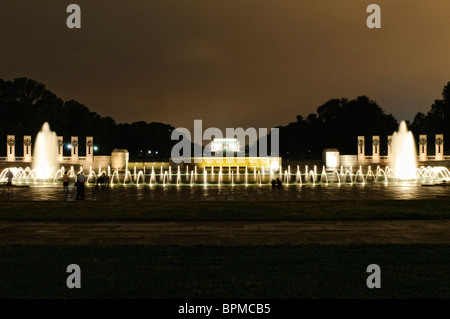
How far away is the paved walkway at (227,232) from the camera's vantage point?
35.6 feet

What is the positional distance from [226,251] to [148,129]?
429ft

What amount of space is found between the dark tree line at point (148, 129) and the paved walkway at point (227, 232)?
67.2m

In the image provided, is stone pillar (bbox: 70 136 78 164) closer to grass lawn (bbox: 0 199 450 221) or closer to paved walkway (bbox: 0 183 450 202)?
paved walkway (bbox: 0 183 450 202)

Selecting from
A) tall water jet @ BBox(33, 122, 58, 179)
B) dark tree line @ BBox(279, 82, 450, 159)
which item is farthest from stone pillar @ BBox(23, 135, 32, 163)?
dark tree line @ BBox(279, 82, 450, 159)

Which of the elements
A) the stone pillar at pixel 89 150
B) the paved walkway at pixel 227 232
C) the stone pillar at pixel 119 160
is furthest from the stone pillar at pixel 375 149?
the paved walkway at pixel 227 232

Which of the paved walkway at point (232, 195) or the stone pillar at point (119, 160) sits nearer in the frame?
the paved walkway at point (232, 195)

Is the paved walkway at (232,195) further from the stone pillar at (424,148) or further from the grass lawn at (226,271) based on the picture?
the stone pillar at (424,148)

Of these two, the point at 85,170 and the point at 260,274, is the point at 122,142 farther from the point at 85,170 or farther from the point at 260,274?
the point at 260,274

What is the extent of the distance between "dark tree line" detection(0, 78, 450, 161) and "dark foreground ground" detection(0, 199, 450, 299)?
2647 inches

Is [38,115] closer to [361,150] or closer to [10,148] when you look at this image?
[10,148]

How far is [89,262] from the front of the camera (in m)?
8.50

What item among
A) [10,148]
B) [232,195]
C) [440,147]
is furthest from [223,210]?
[440,147]
